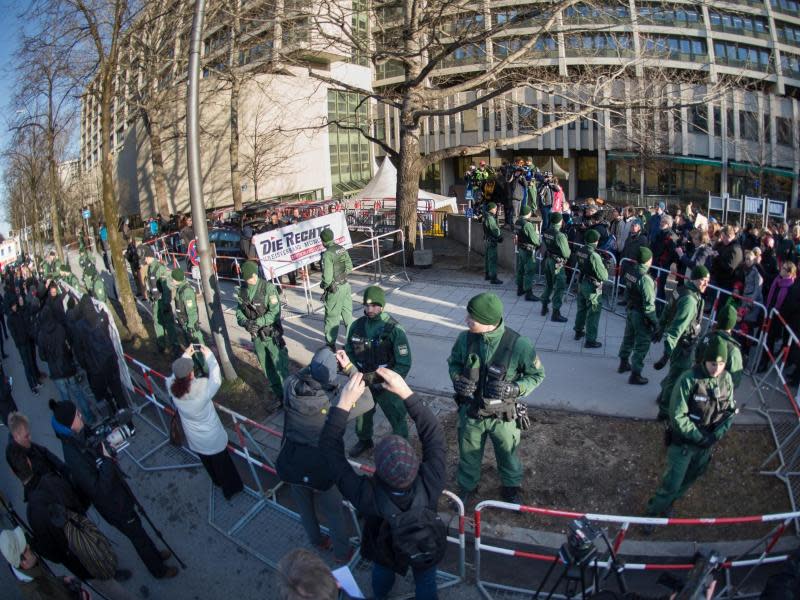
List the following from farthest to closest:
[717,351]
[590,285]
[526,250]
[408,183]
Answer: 1. [408,183]
2. [526,250]
3. [590,285]
4. [717,351]

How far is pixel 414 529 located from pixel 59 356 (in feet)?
21.6

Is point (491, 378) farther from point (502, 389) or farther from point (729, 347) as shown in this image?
point (729, 347)

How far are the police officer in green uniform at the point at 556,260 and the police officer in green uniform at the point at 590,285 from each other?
0.95m

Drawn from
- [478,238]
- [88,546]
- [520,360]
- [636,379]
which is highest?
[478,238]

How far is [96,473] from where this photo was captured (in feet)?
14.6

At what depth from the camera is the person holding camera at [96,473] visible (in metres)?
4.41

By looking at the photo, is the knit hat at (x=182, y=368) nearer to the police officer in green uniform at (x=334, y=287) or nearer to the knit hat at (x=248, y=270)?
the knit hat at (x=248, y=270)

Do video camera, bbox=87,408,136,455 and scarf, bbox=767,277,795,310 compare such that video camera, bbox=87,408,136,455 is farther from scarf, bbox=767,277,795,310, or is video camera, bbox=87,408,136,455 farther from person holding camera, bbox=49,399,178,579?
scarf, bbox=767,277,795,310

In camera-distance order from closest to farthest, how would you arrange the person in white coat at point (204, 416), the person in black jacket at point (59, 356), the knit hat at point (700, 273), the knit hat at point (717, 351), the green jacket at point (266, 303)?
the knit hat at point (717, 351) < the person in white coat at point (204, 416) < the knit hat at point (700, 273) < the green jacket at point (266, 303) < the person in black jacket at point (59, 356)

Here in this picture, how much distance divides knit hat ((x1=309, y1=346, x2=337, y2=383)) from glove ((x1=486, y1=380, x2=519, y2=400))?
1.38 meters

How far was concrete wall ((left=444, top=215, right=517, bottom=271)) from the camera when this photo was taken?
14.0 m

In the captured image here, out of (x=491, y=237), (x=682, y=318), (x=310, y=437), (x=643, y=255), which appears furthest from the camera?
(x=491, y=237)

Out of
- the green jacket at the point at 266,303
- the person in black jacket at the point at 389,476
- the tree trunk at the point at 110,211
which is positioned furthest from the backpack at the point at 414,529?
the tree trunk at the point at 110,211

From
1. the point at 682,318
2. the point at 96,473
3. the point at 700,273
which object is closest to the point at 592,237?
the point at 700,273
